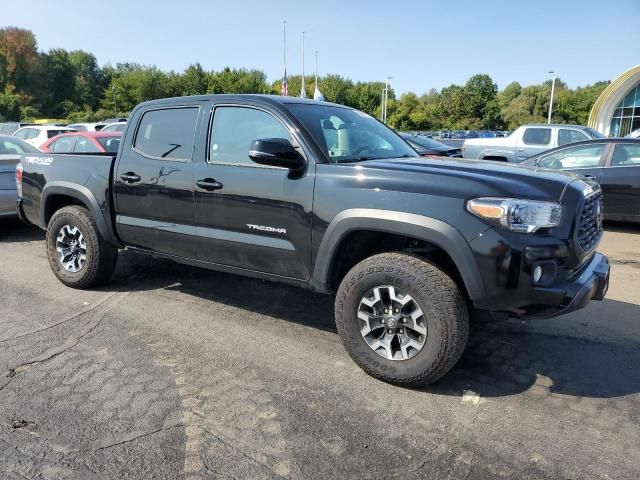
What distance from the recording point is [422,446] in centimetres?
273

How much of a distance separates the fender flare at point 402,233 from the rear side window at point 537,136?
10860 millimetres

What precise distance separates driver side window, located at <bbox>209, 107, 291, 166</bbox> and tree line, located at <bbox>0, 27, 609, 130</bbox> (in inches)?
2384

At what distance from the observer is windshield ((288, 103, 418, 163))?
12.6 ft

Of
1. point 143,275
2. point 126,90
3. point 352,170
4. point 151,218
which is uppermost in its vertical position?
point 126,90

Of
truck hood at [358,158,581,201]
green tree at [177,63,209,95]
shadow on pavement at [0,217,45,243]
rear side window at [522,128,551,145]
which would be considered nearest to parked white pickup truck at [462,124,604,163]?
rear side window at [522,128,551,145]

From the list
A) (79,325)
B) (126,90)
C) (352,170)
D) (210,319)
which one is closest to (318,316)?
(210,319)

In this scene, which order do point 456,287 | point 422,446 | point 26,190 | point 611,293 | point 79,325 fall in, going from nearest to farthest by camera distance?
point 422,446
point 456,287
point 79,325
point 611,293
point 26,190

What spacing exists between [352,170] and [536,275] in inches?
51.2

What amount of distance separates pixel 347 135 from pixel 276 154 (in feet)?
2.69

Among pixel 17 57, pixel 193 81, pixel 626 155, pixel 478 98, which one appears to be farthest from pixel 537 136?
pixel 17 57

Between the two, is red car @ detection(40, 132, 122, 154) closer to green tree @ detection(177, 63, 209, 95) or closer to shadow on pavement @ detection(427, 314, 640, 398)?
shadow on pavement @ detection(427, 314, 640, 398)

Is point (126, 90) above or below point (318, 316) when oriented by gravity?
above

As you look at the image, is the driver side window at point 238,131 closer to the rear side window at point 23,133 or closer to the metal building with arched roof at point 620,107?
the rear side window at point 23,133

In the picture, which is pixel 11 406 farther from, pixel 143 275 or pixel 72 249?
pixel 143 275
